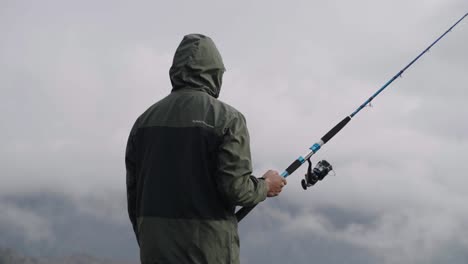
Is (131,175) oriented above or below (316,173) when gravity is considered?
below

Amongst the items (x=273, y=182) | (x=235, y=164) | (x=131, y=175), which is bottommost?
(x=235, y=164)

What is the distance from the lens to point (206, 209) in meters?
5.09

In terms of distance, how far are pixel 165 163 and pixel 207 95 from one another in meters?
0.66

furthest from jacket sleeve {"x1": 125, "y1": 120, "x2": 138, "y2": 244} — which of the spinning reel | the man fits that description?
the spinning reel

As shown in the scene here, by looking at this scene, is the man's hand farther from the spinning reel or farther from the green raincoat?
the spinning reel

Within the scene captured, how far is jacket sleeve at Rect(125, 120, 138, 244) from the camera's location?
18.4ft

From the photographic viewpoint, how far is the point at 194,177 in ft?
16.8

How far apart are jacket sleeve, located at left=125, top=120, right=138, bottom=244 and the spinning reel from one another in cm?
206

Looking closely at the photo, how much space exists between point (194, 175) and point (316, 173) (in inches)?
92.7

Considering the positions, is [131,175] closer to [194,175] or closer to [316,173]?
[194,175]

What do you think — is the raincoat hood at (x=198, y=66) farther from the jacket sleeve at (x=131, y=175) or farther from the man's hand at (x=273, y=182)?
the man's hand at (x=273, y=182)

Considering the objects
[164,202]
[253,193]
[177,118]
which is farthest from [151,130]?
[253,193]

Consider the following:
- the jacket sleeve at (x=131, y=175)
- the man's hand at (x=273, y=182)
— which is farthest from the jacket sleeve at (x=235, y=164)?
the jacket sleeve at (x=131, y=175)

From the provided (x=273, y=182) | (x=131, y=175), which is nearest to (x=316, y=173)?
→ (x=273, y=182)
